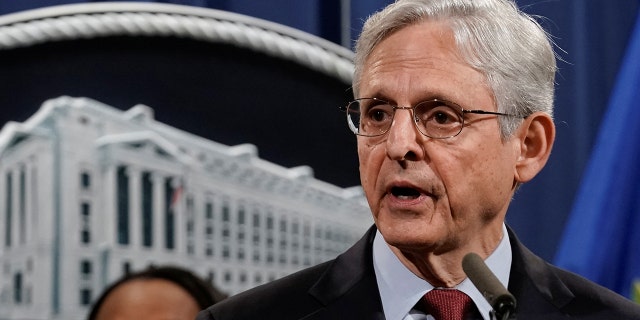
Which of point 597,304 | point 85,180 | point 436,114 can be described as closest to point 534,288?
point 597,304

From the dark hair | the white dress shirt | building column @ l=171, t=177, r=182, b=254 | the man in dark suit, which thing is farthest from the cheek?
building column @ l=171, t=177, r=182, b=254

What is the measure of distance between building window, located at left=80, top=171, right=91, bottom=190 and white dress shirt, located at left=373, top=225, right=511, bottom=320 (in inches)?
39.5

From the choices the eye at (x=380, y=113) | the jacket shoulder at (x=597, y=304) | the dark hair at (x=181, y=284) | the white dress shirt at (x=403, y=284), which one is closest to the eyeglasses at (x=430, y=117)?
the eye at (x=380, y=113)

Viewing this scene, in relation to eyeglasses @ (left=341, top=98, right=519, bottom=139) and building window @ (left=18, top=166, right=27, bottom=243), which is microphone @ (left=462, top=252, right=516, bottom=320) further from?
building window @ (left=18, top=166, right=27, bottom=243)

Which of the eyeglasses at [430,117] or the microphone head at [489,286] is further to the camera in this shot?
the eyeglasses at [430,117]

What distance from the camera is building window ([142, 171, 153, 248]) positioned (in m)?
2.30

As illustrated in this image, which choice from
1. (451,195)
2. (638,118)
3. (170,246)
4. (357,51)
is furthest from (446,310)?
(638,118)

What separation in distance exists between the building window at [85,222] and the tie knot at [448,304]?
1.10m

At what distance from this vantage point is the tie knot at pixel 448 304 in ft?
4.39

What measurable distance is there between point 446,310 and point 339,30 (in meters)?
1.29

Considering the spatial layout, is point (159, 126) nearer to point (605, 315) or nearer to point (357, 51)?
point (357, 51)

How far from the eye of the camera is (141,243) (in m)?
2.30

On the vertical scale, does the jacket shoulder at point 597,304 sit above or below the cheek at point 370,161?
below

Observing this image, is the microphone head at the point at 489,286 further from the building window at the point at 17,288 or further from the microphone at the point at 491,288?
the building window at the point at 17,288
